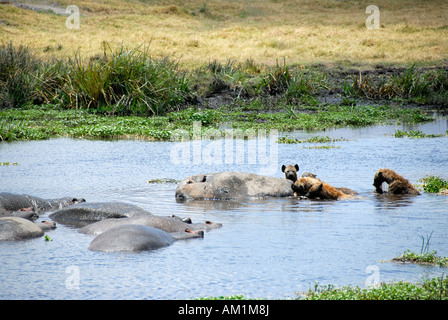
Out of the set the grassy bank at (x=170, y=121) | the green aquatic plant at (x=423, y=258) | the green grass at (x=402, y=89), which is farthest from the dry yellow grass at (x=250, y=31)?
the green aquatic plant at (x=423, y=258)

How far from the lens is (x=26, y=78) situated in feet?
75.9

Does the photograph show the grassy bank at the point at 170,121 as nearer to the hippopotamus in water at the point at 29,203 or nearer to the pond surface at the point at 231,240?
the pond surface at the point at 231,240

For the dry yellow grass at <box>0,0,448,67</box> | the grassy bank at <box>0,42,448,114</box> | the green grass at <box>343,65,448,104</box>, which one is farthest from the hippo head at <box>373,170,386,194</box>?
the green grass at <box>343,65,448,104</box>

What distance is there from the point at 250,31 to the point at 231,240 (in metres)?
37.0

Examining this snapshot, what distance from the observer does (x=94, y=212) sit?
889 centimetres

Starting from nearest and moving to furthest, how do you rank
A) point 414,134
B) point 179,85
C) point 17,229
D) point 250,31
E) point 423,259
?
point 423,259 < point 17,229 < point 414,134 < point 179,85 < point 250,31

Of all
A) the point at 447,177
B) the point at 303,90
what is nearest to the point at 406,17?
the point at 303,90

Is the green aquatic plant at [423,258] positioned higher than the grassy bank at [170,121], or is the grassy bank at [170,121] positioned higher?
the grassy bank at [170,121]

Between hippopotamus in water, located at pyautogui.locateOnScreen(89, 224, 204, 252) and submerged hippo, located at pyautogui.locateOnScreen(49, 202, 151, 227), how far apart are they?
1.31 meters

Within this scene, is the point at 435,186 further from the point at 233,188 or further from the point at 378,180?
the point at 233,188

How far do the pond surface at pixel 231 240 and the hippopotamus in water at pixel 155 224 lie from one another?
183mm

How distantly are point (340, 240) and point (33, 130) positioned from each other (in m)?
12.3

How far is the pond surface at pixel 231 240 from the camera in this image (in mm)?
6145

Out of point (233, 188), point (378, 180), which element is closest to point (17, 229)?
point (233, 188)
